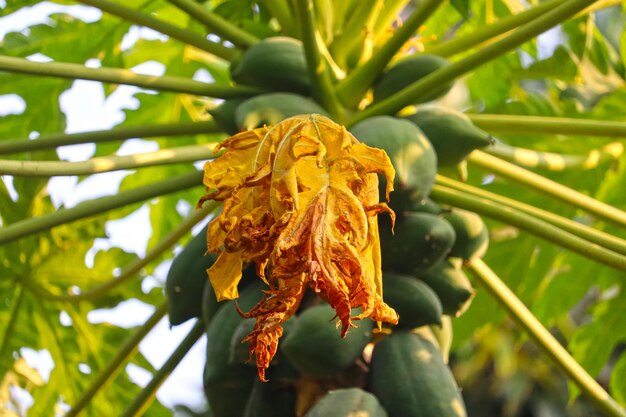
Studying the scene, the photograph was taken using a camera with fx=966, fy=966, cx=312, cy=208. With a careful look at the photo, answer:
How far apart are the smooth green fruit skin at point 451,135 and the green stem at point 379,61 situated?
0.18 metres

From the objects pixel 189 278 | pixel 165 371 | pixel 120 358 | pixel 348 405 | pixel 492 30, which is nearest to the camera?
pixel 348 405

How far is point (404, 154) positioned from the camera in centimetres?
→ 189

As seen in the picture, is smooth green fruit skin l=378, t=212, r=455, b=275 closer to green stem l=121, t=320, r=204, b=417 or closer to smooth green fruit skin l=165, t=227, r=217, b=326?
smooth green fruit skin l=165, t=227, r=217, b=326

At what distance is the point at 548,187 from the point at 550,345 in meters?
0.43

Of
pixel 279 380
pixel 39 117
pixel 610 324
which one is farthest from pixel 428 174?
pixel 39 117

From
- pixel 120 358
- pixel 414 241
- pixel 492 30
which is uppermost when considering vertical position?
pixel 492 30

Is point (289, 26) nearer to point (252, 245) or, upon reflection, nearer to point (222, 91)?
point (222, 91)

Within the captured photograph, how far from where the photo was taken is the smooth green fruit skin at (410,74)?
88.7 inches

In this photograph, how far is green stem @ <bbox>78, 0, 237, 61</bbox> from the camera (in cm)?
241

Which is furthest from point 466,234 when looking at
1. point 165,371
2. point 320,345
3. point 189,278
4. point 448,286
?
point 165,371

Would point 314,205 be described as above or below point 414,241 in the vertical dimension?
above

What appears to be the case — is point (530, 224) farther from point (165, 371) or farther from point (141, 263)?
point (141, 263)

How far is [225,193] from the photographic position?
1.60m

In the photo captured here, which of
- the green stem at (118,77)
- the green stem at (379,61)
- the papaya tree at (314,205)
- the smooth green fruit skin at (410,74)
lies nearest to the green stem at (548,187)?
the papaya tree at (314,205)
